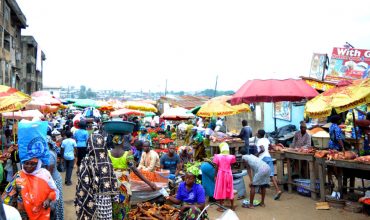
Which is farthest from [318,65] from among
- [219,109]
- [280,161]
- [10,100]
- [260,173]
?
[10,100]

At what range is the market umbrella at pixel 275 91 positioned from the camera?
333 inches

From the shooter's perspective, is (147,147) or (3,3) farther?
(3,3)

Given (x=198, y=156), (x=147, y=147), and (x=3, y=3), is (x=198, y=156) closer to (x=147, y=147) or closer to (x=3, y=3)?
(x=147, y=147)

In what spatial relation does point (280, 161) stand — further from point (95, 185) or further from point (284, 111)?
point (284, 111)

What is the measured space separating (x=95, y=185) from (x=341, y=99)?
5330 millimetres

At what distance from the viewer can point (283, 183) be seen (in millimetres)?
9508

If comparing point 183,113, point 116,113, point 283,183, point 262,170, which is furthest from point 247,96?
point 116,113

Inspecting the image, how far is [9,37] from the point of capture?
27.4 meters

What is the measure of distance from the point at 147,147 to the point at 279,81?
3.80 metres

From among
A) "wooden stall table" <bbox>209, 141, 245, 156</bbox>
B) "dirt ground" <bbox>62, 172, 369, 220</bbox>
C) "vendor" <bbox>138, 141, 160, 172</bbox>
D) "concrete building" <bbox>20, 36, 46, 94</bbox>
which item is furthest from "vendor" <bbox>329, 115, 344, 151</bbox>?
"concrete building" <bbox>20, 36, 46, 94</bbox>

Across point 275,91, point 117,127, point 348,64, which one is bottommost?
point 117,127

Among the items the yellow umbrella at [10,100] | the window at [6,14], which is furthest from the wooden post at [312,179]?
the window at [6,14]

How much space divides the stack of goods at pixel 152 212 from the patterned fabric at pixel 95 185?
216cm

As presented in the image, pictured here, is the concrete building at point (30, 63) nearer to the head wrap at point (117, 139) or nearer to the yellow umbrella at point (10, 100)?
the yellow umbrella at point (10, 100)
